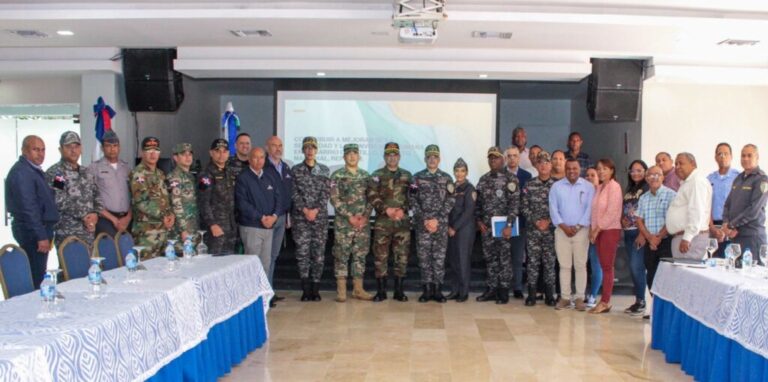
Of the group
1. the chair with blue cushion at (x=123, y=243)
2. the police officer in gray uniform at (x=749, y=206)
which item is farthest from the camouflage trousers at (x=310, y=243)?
the police officer in gray uniform at (x=749, y=206)

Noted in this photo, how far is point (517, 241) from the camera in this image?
24.4 ft

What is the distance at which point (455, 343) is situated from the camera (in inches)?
216

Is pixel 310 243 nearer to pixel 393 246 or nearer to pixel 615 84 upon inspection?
pixel 393 246

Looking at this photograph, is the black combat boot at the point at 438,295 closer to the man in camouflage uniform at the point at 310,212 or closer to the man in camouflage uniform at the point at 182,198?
the man in camouflage uniform at the point at 310,212

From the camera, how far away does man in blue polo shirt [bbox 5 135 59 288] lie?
17.9 feet

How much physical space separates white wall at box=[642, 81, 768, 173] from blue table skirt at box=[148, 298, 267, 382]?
19.5ft

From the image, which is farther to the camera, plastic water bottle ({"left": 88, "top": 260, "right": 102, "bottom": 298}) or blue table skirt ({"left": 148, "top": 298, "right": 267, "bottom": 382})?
blue table skirt ({"left": 148, "top": 298, "right": 267, "bottom": 382})

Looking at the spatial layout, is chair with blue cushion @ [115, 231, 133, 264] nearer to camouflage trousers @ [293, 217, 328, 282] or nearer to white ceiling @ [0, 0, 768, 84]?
camouflage trousers @ [293, 217, 328, 282]

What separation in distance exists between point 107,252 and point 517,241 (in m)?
4.18

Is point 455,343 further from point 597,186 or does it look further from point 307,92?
point 307,92

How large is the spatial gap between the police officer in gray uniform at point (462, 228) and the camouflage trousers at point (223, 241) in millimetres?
2215

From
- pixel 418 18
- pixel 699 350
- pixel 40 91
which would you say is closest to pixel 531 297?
pixel 699 350

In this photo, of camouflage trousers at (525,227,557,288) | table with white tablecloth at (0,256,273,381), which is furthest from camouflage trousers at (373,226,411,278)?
table with white tablecloth at (0,256,273,381)

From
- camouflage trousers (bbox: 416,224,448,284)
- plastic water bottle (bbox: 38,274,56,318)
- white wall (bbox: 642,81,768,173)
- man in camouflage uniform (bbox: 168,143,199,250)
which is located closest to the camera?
plastic water bottle (bbox: 38,274,56,318)
